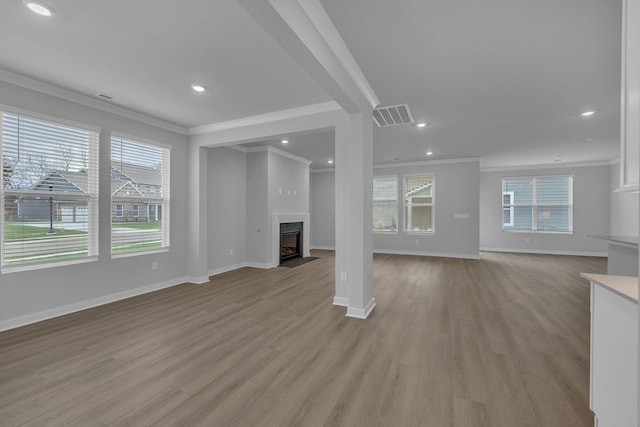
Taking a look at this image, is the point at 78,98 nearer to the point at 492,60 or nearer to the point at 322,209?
the point at 492,60

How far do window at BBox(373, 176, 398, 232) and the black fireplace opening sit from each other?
2611 millimetres

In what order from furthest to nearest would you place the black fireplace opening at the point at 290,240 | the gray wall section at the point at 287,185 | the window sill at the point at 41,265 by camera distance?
1. the black fireplace opening at the point at 290,240
2. the gray wall section at the point at 287,185
3. the window sill at the point at 41,265

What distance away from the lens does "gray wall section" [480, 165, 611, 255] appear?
744cm

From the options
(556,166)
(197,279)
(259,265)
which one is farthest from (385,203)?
(197,279)

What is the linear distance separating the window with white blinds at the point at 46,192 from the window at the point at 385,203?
6.70 meters

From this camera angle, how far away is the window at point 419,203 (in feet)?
25.3

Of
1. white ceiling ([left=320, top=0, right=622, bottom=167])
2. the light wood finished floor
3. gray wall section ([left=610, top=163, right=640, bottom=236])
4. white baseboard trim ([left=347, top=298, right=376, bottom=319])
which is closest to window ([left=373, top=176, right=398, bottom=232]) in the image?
white ceiling ([left=320, top=0, right=622, bottom=167])

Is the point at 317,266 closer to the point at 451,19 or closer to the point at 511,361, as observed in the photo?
the point at 511,361

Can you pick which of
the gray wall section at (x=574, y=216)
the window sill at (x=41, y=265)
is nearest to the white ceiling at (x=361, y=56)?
the window sill at (x=41, y=265)

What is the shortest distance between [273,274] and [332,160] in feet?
12.0

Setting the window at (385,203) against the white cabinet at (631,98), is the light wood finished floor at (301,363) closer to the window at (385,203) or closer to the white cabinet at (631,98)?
the white cabinet at (631,98)

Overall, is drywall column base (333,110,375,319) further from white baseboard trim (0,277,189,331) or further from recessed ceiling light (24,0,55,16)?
white baseboard trim (0,277,189,331)

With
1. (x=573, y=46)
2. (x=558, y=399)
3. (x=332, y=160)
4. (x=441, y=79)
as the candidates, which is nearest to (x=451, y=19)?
(x=441, y=79)

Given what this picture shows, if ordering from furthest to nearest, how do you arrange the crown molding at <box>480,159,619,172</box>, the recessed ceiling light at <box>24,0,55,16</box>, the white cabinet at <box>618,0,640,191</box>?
the crown molding at <box>480,159,619,172</box> < the recessed ceiling light at <box>24,0,55,16</box> < the white cabinet at <box>618,0,640,191</box>
